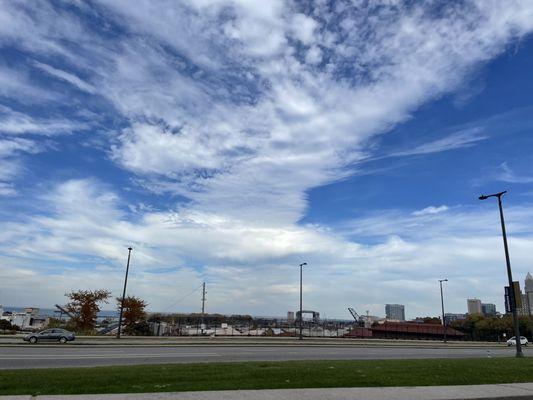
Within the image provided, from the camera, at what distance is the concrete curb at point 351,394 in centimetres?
834

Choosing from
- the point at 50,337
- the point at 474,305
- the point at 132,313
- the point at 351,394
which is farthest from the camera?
the point at 474,305

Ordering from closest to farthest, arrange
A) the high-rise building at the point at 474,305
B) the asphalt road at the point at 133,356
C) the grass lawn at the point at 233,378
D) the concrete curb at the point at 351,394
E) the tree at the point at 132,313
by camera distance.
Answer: the concrete curb at the point at 351,394 → the grass lawn at the point at 233,378 → the asphalt road at the point at 133,356 → the tree at the point at 132,313 → the high-rise building at the point at 474,305

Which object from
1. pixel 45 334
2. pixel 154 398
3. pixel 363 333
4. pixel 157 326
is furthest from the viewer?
pixel 363 333

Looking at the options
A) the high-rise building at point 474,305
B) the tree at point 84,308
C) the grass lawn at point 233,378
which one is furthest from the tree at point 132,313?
the high-rise building at point 474,305

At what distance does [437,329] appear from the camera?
75312 mm

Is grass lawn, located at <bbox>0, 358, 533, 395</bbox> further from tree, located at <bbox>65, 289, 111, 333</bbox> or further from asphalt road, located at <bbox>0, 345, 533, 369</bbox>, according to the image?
tree, located at <bbox>65, 289, 111, 333</bbox>

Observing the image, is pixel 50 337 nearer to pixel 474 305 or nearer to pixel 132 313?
pixel 132 313

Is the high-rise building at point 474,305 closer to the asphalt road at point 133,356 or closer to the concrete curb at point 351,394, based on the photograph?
the asphalt road at point 133,356

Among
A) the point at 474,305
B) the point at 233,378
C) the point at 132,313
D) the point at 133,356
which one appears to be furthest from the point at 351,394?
the point at 474,305

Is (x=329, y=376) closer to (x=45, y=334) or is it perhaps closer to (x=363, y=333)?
(x=45, y=334)

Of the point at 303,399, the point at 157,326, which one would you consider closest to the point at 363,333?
the point at 157,326

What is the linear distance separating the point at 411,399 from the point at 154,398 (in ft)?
15.6

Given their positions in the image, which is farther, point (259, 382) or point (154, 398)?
point (259, 382)

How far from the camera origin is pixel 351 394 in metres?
9.08
